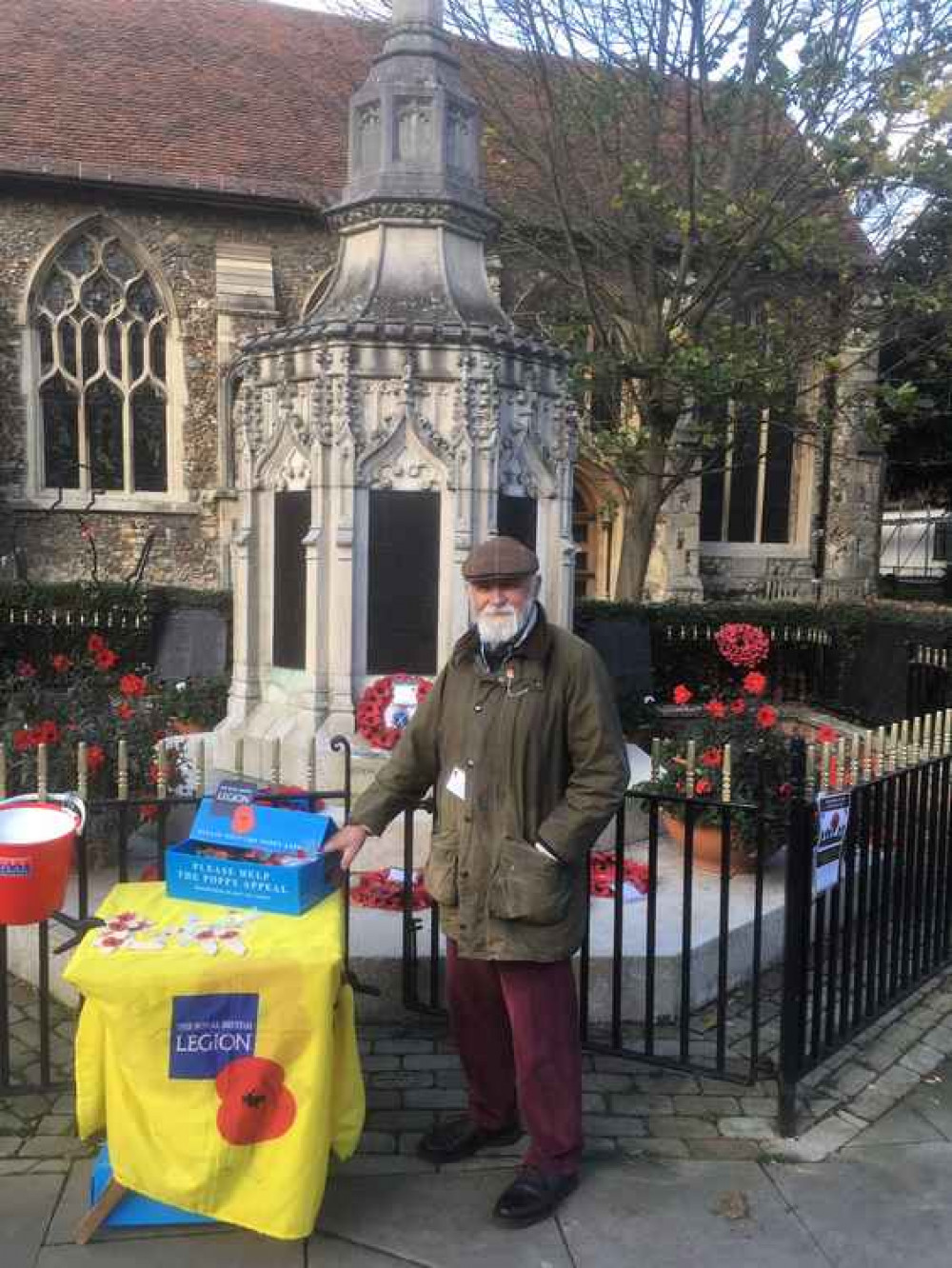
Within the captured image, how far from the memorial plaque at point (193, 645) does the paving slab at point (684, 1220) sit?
29.6ft

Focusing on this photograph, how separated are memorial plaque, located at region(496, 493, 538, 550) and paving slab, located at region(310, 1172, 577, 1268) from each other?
3783 mm

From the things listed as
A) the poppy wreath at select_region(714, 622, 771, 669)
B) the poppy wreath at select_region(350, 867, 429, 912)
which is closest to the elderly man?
the poppy wreath at select_region(350, 867, 429, 912)

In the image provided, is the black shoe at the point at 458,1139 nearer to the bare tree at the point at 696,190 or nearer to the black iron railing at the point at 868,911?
the black iron railing at the point at 868,911

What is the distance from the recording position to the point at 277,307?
680 inches

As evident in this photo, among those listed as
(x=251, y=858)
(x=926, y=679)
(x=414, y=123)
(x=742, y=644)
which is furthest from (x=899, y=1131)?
(x=926, y=679)

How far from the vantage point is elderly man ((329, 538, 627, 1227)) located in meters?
2.82

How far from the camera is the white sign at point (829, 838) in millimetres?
3412

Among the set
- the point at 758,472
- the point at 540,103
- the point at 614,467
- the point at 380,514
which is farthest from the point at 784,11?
the point at 758,472

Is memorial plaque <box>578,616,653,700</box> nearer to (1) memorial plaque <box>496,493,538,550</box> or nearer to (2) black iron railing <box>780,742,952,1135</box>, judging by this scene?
(1) memorial plaque <box>496,493,538,550</box>

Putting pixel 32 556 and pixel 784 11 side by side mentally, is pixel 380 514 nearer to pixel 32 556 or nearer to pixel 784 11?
pixel 784 11

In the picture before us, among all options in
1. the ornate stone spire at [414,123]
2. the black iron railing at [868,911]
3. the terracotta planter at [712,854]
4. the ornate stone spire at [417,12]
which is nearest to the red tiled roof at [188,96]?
the ornate stone spire at [417,12]

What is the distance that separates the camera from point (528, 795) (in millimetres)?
2850

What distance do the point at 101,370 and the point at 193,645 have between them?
321 inches

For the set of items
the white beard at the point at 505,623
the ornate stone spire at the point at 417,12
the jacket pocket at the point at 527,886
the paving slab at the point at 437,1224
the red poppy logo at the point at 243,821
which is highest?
the ornate stone spire at the point at 417,12
